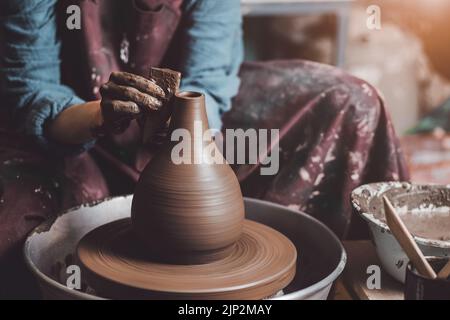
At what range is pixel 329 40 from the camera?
11.2 ft

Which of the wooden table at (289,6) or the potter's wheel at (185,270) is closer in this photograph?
the potter's wheel at (185,270)

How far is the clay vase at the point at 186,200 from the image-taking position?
1.20m

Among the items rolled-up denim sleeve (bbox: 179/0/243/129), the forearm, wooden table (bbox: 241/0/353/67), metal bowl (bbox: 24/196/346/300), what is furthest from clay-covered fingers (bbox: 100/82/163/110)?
wooden table (bbox: 241/0/353/67)

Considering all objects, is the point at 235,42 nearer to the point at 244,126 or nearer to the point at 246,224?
the point at 244,126

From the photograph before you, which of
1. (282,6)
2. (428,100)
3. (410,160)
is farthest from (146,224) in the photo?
(428,100)

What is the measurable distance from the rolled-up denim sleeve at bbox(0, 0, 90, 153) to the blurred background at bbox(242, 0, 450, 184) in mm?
1590

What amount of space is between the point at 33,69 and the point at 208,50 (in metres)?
0.44

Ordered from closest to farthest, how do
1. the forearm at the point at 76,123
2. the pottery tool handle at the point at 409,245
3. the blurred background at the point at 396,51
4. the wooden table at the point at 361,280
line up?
the pottery tool handle at the point at 409,245 < the wooden table at the point at 361,280 < the forearm at the point at 76,123 < the blurred background at the point at 396,51

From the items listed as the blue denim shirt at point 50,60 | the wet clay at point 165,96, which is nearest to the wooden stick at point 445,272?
the wet clay at point 165,96

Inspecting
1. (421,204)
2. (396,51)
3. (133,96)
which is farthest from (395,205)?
(396,51)

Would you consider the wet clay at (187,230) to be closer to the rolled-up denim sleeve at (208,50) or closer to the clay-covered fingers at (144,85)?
the clay-covered fingers at (144,85)

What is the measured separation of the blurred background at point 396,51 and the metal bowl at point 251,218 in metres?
1.72

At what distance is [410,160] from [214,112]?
6.22 ft

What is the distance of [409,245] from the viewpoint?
44.2 inches
